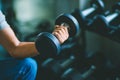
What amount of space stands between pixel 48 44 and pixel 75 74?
920mm

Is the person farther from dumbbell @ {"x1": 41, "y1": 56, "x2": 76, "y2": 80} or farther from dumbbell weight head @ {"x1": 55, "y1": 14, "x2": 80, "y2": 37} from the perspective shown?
dumbbell @ {"x1": 41, "y1": 56, "x2": 76, "y2": 80}

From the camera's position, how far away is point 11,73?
134 centimetres

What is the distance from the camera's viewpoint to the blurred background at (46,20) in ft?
8.54

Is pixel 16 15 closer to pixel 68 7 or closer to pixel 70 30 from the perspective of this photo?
pixel 68 7

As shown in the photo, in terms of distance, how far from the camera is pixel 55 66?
7.19 ft

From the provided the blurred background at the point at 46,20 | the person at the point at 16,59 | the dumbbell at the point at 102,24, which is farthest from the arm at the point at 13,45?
the blurred background at the point at 46,20

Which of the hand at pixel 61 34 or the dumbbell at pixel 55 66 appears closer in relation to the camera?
the hand at pixel 61 34

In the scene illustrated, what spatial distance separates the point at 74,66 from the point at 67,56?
12cm

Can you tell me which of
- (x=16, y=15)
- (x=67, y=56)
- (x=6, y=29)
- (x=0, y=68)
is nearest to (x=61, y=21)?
(x=6, y=29)

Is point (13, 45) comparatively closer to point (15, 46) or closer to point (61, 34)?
point (15, 46)

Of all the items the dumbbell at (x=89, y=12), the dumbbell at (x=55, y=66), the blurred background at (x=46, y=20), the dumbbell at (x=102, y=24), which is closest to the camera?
the dumbbell at (x=102, y=24)

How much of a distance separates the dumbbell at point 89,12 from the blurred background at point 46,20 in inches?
13.5

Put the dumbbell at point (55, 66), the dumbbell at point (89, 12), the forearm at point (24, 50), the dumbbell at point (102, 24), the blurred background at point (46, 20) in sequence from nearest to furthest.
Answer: the forearm at point (24, 50)
the dumbbell at point (102, 24)
the dumbbell at point (89, 12)
the dumbbell at point (55, 66)
the blurred background at point (46, 20)

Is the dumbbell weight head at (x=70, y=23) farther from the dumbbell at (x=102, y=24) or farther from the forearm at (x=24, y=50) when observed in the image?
the dumbbell at (x=102, y=24)
